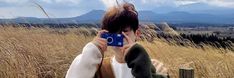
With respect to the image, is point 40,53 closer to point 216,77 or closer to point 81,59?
point 216,77

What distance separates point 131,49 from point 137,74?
119 mm

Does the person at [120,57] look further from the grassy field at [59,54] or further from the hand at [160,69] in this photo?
the grassy field at [59,54]

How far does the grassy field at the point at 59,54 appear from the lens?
19.0 feet

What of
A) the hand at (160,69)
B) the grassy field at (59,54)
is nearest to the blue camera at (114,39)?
the hand at (160,69)

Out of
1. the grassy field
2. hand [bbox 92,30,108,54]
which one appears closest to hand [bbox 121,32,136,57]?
hand [bbox 92,30,108,54]

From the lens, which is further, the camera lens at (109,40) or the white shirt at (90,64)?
the white shirt at (90,64)

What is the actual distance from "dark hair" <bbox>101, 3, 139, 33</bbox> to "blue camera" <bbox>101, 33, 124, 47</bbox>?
1.4 inches

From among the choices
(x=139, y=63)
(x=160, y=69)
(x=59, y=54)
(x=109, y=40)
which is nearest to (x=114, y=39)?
(x=109, y=40)

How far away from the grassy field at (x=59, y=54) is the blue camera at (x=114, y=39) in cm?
296

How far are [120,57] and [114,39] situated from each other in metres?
0.12

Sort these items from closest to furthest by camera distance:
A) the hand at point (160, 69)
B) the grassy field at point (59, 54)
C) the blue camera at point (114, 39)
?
1. the blue camera at point (114, 39)
2. the hand at point (160, 69)
3. the grassy field at point (59, 54)

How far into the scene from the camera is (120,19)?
2.65 metres

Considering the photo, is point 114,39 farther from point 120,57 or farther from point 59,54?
point 59,54

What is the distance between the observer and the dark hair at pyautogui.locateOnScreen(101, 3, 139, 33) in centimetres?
265
